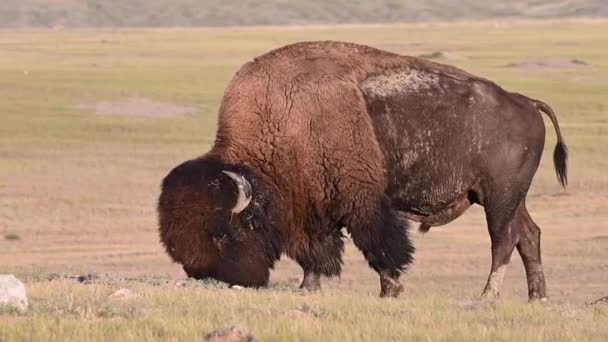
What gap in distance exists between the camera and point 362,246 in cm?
1067

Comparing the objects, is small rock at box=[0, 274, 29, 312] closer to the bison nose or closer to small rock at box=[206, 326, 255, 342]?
small rock at box=[206, 326, 255, 342]

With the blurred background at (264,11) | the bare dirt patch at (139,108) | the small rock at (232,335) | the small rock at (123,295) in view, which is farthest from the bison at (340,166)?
the blurred background at (264,11)

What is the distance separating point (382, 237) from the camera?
420 inches

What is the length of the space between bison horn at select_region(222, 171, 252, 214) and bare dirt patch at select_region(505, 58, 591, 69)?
5335 cm

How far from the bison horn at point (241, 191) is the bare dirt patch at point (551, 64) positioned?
53345 millimetres

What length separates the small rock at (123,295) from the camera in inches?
355

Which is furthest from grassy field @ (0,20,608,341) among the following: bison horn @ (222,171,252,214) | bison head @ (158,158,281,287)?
bison horn @ (222,171,252,214)

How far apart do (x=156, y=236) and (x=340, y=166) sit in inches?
483

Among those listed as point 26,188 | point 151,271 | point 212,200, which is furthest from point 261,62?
point 26,188

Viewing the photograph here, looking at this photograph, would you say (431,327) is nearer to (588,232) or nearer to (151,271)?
(151,271)

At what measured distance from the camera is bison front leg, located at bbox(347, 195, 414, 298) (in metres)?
10.6

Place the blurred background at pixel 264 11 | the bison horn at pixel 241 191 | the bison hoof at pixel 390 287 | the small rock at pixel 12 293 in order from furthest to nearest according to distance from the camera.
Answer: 1. the blurred background at pixel 264 11
2. the bison hoof at pixel 390 287
3. the bison horn at pixel 241 191
4. the small rock at pixel 12 293

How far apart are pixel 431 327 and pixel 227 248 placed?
257 cm

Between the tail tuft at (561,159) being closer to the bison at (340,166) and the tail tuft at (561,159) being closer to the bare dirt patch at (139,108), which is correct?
the bison at (340,166)
